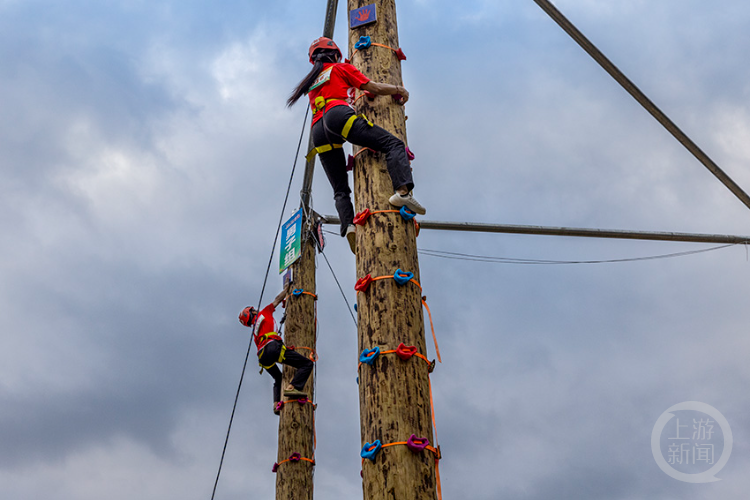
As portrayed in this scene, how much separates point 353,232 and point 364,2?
Answer: 5.27 ft

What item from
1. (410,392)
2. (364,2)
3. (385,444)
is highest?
(364,2)

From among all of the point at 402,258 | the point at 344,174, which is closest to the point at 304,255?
the point at 344,174

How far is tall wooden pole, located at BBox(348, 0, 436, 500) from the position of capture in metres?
2.94

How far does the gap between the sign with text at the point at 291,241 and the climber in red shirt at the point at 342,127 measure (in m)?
3.21

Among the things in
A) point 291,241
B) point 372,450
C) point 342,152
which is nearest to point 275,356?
point 291,241

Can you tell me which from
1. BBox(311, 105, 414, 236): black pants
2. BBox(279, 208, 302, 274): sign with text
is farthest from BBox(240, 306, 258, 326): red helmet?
BBox(311, 105, 414, 236): black pants

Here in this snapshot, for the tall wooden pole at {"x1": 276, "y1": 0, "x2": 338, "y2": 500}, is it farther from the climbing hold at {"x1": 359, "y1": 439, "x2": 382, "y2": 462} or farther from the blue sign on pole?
the climbing hold at {"x1": 359, "y1": 439, "x2": 382, "y2": 462}

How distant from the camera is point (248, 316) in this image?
25.5ft

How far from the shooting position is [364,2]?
14.5 ft

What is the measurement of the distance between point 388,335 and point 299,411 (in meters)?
4.00

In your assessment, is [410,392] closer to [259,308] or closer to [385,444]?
[385,444]

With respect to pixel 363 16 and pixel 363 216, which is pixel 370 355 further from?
pixel 363 16

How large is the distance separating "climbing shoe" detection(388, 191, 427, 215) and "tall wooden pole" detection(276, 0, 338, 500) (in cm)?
304

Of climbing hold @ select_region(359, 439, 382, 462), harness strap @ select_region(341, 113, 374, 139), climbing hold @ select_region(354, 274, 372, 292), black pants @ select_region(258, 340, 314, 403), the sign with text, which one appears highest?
the sign with text
